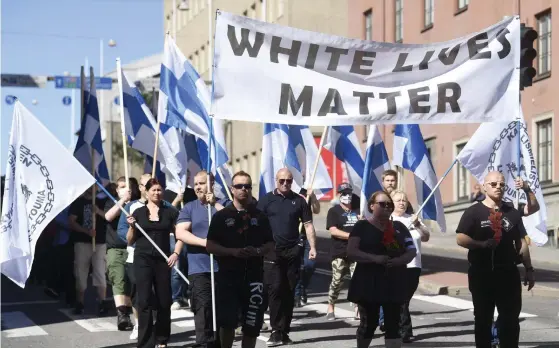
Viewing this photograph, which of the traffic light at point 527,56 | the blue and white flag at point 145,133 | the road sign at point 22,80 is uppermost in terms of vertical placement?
the road sign at point 22,80

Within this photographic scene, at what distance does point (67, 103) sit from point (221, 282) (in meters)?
80.6

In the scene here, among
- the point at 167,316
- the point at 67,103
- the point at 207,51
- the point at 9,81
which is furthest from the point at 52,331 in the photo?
the point at 67,103

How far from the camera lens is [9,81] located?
59062mm

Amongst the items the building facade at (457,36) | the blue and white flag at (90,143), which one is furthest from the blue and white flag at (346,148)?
the building facade at (457,36)

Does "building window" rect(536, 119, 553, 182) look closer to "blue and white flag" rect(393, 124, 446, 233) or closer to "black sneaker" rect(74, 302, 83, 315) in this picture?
"blue and white flag" rect(393, 124, 446, 233)

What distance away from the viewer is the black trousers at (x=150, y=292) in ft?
42.1

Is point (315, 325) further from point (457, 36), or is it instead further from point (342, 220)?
point (457, 36)

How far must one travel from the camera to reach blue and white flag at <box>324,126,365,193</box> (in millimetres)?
17594

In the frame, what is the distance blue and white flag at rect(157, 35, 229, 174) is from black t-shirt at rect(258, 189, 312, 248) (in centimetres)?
166

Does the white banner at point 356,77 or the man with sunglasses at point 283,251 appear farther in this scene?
the man with sunglasses at point 283,251

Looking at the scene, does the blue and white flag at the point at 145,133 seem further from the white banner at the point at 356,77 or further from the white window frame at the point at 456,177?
the white window frame at the point at 456,177

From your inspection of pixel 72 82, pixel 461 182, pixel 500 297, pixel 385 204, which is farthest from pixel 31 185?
pixel 72 82

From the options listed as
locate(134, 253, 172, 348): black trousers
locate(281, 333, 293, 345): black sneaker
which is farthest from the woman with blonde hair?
locate(134, 253, 172, 348): black trousers

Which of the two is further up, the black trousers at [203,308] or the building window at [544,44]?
the building window at [544,44]
